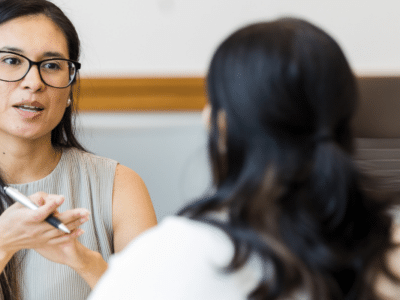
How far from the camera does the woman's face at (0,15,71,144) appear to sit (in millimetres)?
986

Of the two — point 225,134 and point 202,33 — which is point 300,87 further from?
point 202,33

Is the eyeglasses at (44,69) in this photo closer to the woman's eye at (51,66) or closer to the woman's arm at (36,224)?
the woman's eye at (51,66)

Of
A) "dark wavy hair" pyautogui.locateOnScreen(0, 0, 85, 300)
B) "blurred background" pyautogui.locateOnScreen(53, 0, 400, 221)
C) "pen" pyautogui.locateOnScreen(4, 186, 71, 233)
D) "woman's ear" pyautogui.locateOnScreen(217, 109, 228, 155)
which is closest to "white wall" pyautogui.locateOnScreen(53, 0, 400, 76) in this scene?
"blurred background" pyautogui.locateOnScreen(53, 0, 400, 221)

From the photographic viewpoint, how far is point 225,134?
0.53 meters

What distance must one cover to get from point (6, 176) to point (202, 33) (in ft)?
2.50

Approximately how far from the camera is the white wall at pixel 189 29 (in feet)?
4.66

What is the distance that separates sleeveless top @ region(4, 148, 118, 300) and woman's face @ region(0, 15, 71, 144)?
0.13 metres

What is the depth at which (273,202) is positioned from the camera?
0.49 meters

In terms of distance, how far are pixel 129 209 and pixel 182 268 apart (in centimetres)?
65

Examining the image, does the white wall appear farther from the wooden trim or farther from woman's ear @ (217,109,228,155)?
woman's ear @ (217,109,228,155)

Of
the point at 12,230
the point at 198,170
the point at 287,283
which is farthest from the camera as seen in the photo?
the point at 198,170

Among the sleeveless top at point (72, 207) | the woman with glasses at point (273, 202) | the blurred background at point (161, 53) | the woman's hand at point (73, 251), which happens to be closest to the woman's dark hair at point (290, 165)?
the woman with glasses at point (273, 202)

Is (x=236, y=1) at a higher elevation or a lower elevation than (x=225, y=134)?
higher

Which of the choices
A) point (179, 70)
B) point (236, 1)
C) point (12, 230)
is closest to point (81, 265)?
point (12, 230)
